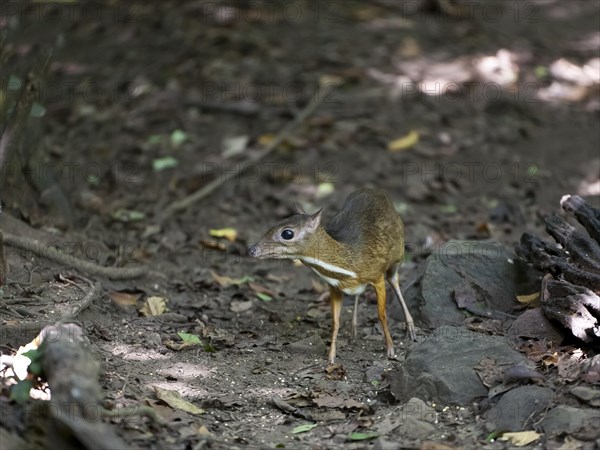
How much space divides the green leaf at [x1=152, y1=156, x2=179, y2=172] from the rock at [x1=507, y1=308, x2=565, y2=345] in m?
4.87

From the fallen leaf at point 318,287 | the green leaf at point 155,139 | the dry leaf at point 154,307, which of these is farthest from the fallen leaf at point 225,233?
the green leaf at point 155,139

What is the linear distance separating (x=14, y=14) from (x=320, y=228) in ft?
24.7

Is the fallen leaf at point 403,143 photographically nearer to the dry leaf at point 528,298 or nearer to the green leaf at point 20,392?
the dry leaf at point 528,298

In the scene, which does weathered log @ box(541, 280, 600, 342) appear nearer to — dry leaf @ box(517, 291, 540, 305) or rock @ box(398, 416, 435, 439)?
dry leaf @ box(517, 291, 540, 305)

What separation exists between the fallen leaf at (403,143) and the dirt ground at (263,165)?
0.03 metres

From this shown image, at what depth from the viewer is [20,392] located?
4.71 metres

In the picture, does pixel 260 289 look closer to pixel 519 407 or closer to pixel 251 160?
pixel 251 160

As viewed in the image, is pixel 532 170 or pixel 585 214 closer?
pixel 585 214

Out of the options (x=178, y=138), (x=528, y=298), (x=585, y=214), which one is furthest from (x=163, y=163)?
(x=585, y=214)

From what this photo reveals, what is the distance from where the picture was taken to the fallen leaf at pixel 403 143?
992 cm

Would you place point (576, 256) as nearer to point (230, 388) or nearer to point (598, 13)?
point (230, 388)

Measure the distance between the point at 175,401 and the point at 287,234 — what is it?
1.53 meters

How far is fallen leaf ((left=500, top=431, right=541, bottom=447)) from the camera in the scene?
475cm

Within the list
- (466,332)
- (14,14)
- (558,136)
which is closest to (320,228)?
(466,332)
